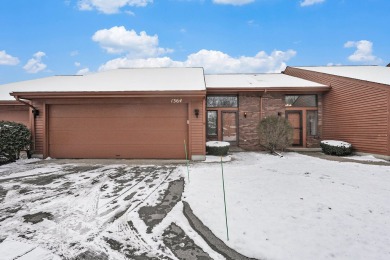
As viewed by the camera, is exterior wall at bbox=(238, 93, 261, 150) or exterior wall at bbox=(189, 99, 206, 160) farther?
exterior wall at bbox=(238, 93, 261, 150)

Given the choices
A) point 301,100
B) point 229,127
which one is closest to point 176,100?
point 229,127

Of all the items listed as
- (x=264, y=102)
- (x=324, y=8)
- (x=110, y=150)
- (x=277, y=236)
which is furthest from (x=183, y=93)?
(x=324, y=8)

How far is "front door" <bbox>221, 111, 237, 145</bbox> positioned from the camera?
11.4 metres

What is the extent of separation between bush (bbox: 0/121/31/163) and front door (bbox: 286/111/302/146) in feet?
42.4

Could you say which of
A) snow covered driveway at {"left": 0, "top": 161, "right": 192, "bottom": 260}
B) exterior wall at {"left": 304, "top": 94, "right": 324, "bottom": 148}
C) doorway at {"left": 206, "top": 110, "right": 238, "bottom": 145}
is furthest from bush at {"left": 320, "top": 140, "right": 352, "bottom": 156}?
snow covered driveway at {"left": 0, "top": 161, "right": 192, "bottom": 260}

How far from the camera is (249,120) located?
36.9 feet

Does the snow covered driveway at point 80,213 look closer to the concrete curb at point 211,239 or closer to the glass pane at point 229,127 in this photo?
the concrete curb at point 211,239

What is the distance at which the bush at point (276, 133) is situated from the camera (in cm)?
962

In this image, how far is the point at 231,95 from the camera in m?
11.4

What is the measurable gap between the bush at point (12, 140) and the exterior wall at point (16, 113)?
288cm

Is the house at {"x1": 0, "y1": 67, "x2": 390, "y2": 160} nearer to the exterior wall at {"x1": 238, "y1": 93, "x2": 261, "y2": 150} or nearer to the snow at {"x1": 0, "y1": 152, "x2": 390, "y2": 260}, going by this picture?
the snow at {"x1": 0, "y1": 152, "x2": 390, "y2": 260}

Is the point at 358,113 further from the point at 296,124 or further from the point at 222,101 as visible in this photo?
the point at 222,101

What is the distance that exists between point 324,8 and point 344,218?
27464 mm

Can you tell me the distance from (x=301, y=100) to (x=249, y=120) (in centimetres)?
333
